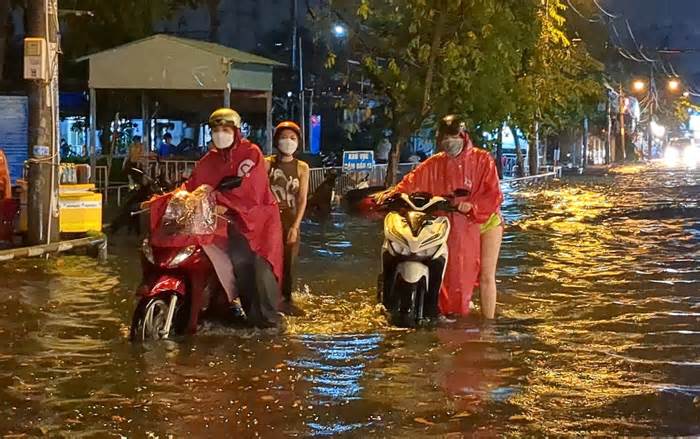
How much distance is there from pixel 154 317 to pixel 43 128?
530 centimetres

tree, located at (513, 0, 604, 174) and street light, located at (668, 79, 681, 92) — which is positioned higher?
street light, located at (668, 79, 681, 92)

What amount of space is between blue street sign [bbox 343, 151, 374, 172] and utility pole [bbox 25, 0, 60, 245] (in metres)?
11.9

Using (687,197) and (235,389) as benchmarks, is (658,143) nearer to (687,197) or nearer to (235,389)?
(687,197)

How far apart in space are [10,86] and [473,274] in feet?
71.8

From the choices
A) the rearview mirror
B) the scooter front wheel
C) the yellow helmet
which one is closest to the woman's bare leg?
the rearview mirror

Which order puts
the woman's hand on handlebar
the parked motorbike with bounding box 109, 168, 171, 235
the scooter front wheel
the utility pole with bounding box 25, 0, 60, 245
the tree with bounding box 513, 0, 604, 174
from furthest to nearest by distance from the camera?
the tree with bounding box 513, 0, 604, 174, the parked motorbike with bounding box 109, 168, 171, 235, the utility pole with bounding box 25, 0, 60, 245, the woman's hand on handlebar, the scooter front wheel

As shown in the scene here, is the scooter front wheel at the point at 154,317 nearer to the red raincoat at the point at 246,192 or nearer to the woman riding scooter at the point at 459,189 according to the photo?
the red raincoat at the point at 246,192

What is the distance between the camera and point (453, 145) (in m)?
8.66

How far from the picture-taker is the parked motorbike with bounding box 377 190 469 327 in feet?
28.2

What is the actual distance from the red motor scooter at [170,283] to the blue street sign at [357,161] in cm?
1612

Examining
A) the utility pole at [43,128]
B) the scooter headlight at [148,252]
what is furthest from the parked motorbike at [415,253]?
the utility pole at [43,128]

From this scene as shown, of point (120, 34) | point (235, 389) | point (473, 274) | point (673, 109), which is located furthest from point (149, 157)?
point (673, 109)

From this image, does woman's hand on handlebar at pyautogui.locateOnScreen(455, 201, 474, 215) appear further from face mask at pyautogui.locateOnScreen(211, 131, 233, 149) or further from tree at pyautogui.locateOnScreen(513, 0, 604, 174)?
tree at pyautogui.locateOnScreen(513, 0, 604, 174)

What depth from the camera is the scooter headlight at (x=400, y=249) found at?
8.67 meters
